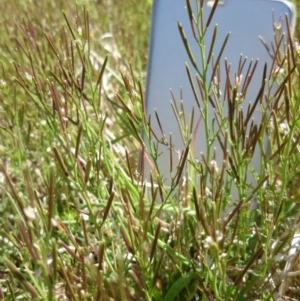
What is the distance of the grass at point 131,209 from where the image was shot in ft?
1.64

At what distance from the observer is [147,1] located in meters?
1.83

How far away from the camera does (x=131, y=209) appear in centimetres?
80

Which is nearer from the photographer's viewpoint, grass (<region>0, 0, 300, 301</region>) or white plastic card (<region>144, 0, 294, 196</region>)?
grass (<region>0, 0, 300, 301</region>)

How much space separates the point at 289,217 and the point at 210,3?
46 cm

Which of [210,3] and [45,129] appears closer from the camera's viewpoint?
[210,3]

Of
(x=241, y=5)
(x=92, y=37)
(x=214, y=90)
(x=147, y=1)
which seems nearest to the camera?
(x=214, y=90)

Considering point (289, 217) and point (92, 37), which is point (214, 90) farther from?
point (92, 37)

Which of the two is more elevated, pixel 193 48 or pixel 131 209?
pixel 193 48

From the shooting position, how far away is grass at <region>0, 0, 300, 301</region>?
0.50m

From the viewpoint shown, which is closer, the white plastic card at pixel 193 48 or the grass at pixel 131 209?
the grass at pixel 131 209

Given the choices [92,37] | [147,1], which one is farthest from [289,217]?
[147,1]

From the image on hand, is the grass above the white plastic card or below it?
below

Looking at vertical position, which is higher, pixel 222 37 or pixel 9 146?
pixel 222 37

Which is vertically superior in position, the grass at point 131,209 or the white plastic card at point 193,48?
the white plastic card at point 193,48
